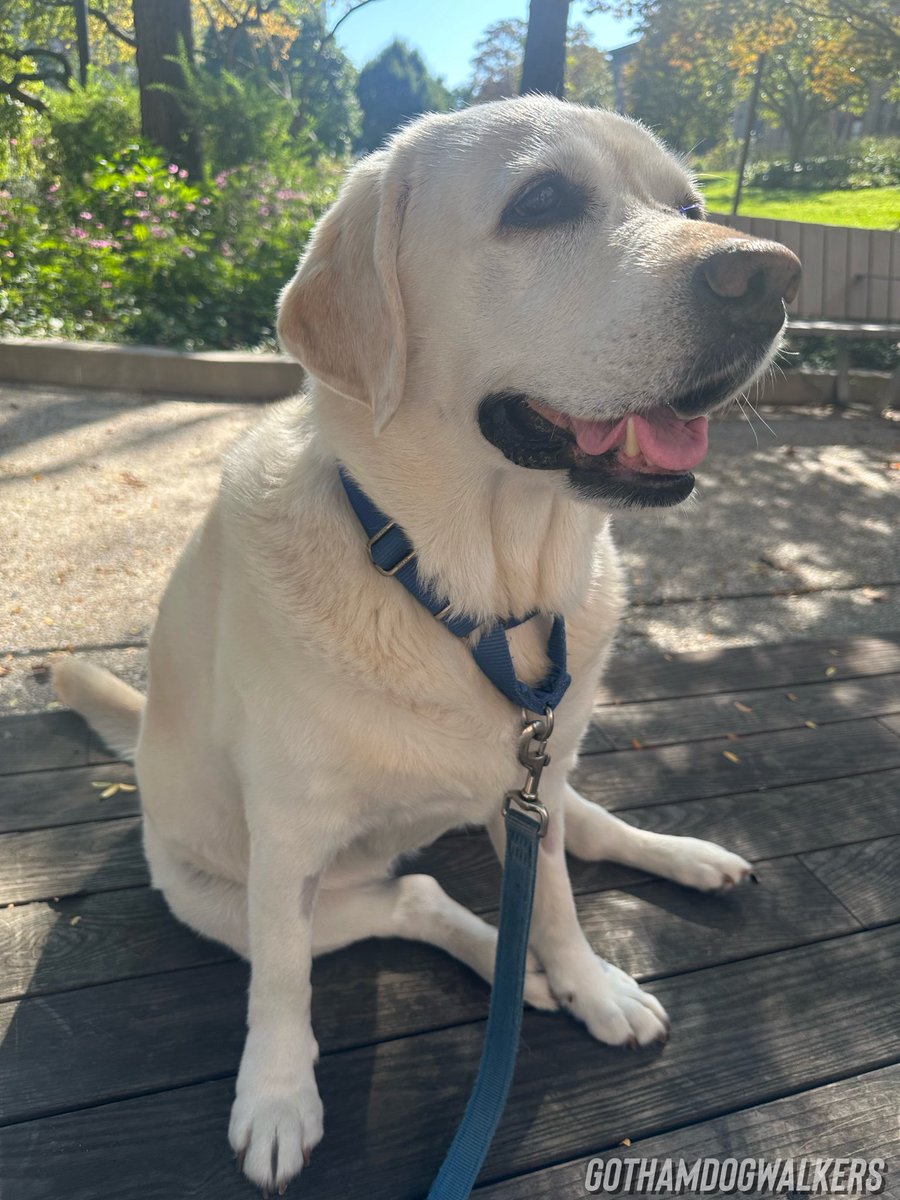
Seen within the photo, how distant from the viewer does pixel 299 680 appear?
1.54 m

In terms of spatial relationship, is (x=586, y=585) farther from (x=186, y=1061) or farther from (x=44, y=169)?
(x=44, y=169)

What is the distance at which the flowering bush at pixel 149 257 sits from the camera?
662 cm

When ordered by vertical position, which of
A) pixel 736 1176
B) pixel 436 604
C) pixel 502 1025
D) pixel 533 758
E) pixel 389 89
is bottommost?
pixel 736 1176

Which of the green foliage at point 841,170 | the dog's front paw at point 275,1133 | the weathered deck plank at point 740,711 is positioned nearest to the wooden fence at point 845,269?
the green foliage at point 841,170

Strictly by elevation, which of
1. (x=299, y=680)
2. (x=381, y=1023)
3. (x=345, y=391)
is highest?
(x=345, y=391)

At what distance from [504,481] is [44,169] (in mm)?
10886

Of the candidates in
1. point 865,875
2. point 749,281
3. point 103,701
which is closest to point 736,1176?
point 865,875

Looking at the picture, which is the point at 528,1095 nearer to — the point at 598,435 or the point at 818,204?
the point at 598,435

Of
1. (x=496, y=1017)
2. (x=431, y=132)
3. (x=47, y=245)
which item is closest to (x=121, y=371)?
(x=47, y=245)

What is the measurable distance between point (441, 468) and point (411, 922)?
1.03 meters

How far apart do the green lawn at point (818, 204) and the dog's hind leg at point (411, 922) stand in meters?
7.14

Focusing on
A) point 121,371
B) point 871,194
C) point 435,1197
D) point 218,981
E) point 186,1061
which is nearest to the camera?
point 435,1197

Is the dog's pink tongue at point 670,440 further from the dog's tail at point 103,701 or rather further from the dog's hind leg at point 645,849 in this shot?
the dog's tail at point 103,701

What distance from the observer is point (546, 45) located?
664 centimetres
